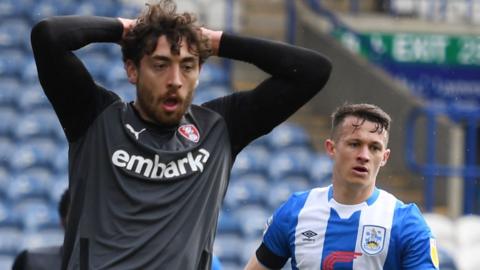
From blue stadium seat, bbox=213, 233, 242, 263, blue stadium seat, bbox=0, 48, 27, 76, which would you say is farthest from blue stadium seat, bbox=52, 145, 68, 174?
blue stadium seat, bbox=213, 233, 242, 263

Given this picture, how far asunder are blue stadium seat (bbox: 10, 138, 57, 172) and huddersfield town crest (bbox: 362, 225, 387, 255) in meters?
6.22

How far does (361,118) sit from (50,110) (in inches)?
268

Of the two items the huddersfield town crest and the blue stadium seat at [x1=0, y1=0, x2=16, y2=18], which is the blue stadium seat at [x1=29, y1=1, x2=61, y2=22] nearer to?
the blue stadium seat at [x1=0, y1=0, x2=16, y2=18]

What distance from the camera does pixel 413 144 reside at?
11688mm

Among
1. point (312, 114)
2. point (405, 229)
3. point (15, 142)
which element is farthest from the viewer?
point (312, 114)

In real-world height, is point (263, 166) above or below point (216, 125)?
below

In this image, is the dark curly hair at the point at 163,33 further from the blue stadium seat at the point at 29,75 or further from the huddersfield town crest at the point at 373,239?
the blue stadium seat at the point at 29,75

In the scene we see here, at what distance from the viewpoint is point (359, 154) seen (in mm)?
4598

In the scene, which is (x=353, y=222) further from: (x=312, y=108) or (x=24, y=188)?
(x=312, y=108)

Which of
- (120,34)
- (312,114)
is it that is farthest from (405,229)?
(312,114)

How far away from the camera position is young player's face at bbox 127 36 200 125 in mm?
3691

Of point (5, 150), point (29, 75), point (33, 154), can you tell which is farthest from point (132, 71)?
point (29, 75)

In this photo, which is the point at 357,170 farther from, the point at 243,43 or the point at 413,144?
the point at 413,144

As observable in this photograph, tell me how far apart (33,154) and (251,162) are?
1.99m
